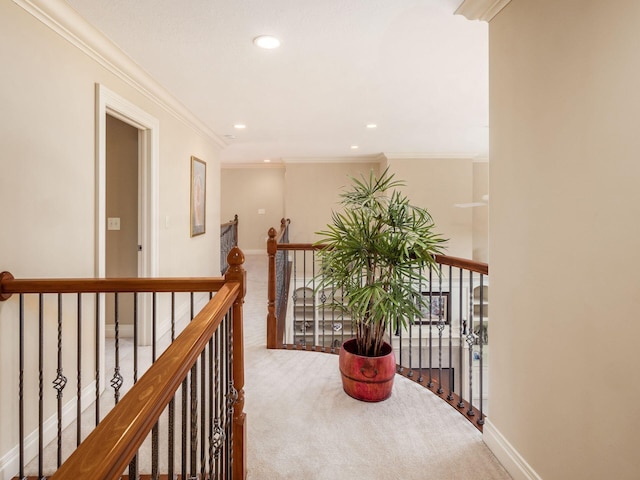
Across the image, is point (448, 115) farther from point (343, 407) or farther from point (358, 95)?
point (343, 407)

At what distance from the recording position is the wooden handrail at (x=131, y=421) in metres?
0.51

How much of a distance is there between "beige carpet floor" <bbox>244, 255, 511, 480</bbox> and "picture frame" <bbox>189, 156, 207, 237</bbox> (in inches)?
93.4

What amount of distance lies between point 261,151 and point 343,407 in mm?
5582

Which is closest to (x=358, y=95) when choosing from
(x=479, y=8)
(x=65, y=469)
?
(x=479, y=8)

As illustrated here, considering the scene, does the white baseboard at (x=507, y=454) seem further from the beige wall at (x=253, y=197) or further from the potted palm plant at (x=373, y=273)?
the beige wall at (x=253, y=197)

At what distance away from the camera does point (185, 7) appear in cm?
206

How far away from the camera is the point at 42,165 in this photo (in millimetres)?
1998

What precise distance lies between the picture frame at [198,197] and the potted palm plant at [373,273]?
2.64 metres

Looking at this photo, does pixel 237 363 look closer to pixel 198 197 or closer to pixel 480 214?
pixel 198 197

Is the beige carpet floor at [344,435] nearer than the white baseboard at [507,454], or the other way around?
the white baseboard at [507,454]

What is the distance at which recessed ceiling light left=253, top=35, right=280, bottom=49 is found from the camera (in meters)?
2.40

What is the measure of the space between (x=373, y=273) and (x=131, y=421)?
1.95 meters

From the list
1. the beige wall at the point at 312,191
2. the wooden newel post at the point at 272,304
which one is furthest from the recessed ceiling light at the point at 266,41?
the beige wall at the point at 312,191

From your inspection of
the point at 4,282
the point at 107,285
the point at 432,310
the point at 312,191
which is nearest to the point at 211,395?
the point at 107,285
